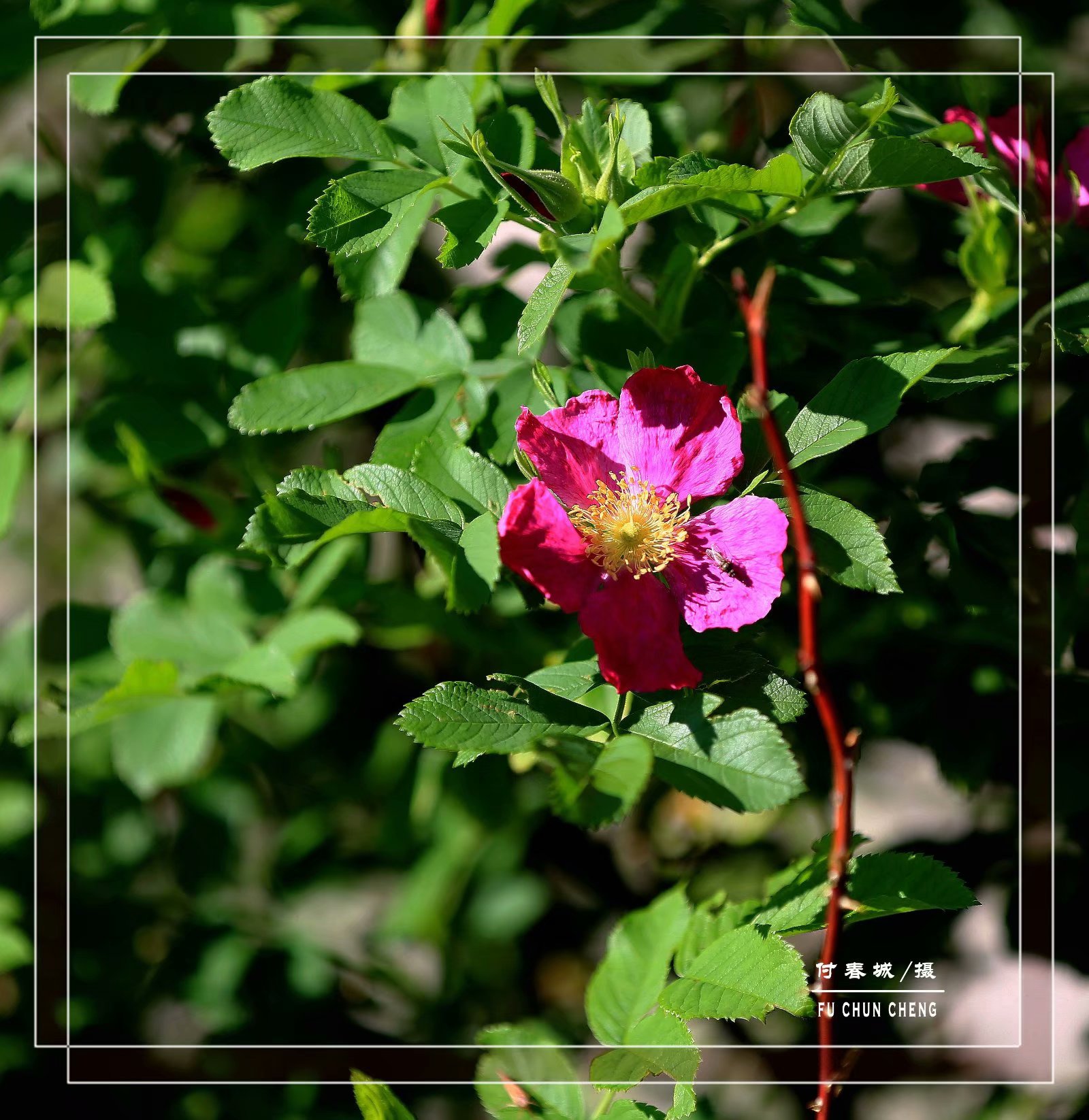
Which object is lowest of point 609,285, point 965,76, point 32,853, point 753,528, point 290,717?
point 32,853

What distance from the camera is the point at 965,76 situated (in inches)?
26.6

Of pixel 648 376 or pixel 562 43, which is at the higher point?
pixel 562 43

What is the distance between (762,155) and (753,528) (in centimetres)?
40

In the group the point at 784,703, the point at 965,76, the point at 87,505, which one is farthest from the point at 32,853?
the point at 965,76

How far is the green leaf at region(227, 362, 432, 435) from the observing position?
67cm

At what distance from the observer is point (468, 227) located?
0.57 meters

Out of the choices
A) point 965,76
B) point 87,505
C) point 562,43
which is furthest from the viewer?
point 87,505

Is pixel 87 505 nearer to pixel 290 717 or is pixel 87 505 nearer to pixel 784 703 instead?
pixel 290 717

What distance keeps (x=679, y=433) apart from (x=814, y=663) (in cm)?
16

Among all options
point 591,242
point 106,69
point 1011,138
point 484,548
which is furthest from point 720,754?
point 106,69

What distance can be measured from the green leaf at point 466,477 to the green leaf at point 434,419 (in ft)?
0.15

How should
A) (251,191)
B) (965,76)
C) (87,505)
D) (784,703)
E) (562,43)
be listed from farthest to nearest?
1. (87,505)
2. (251,191)
3. (562,43)
4. (965,76)
5. (784,703)

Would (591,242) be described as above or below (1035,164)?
below

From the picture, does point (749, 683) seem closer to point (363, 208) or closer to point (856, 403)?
point (856, 403)
